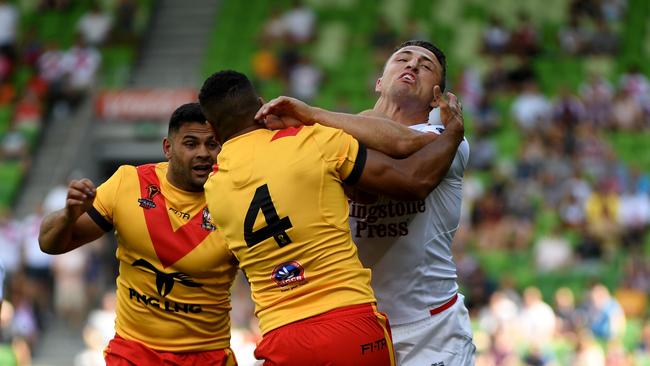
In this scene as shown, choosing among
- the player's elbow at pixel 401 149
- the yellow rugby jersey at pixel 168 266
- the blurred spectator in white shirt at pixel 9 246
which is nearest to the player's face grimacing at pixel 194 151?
the yellow rugby jersey at pixel 168 266

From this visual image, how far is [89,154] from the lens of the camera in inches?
918

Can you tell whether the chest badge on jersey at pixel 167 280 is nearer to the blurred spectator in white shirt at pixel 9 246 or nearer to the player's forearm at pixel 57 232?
the player's forearm at pixel 57 232

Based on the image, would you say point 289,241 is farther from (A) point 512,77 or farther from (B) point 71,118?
(B) point 71,118

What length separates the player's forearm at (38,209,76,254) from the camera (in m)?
6.62

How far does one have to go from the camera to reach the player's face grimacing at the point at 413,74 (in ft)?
21.2

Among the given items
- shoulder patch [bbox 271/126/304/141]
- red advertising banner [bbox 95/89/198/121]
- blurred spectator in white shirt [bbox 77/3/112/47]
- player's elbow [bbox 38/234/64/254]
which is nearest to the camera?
shoulder patch [bbox 271/126/304/141]

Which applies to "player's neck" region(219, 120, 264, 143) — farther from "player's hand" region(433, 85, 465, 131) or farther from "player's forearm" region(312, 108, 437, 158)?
"player's hand" region(433, 85, 465, 131)

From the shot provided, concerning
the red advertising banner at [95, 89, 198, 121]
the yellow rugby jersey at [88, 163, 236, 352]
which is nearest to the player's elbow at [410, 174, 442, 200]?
the yellow rugby jersey at [88, 163, 236, 352]

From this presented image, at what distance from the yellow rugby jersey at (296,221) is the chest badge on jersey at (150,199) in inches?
48.1

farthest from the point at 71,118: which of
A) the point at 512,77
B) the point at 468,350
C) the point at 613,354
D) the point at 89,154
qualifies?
the point at 468,350

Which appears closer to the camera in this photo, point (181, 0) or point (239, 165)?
point (239, 165)

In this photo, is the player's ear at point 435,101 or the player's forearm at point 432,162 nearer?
the player's forearm at point 432,162

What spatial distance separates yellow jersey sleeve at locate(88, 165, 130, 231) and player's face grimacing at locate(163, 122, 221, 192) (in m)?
0.38

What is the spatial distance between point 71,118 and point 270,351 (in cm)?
1868
